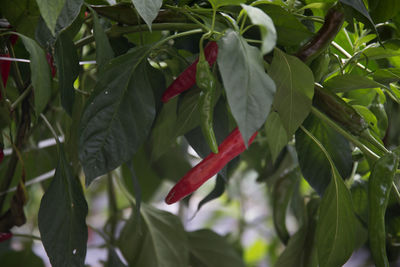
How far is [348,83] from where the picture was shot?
0.43 metres

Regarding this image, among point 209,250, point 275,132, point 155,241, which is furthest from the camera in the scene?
point 209,250

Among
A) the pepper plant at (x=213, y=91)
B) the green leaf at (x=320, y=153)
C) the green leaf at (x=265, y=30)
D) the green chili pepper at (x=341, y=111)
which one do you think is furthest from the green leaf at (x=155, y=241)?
the green leaf at (x=265, y=30)

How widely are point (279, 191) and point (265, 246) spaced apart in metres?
0.75

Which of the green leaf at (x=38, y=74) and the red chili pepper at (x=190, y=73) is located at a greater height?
the green leaf at (x=38, y=74)

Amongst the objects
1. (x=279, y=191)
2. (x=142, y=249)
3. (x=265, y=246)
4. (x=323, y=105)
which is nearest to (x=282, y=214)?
(x=279, y=191)

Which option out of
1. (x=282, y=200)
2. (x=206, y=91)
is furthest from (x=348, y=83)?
(x=282, y=200)

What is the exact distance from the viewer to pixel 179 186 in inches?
18.3

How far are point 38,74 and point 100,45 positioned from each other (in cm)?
7

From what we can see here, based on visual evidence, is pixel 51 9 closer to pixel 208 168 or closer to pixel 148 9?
pixel 148 9

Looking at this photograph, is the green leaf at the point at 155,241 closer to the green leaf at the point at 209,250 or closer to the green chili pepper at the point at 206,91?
the green leaf at the point at 209,250

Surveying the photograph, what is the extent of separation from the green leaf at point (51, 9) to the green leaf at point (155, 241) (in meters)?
0.40

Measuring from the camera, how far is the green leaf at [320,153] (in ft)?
1.74

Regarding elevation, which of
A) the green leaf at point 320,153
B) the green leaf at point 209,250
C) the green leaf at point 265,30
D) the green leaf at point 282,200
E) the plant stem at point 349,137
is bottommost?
the green leaf at point 209,250

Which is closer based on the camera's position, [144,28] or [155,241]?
[144,28]
